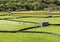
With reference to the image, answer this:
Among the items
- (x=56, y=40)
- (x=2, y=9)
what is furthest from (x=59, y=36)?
(x=2, y=9)

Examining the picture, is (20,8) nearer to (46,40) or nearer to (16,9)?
(16,9)

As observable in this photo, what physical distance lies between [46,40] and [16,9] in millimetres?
42100

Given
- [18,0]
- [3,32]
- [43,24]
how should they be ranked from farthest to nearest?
1. [18,0]
2. [43,24]
3. [3,32]

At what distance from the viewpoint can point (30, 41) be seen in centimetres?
1482

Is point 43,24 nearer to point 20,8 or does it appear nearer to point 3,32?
point 3,32

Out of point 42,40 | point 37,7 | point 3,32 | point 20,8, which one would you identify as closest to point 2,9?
point 20,8

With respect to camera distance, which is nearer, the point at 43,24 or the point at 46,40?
the point at 46,40

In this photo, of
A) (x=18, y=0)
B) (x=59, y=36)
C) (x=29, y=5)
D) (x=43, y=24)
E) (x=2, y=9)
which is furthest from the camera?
(x=18, y=0)

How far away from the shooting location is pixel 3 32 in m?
19.0

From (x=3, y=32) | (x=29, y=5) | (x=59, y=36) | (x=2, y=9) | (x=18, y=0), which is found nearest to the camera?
(x=59, y=36)

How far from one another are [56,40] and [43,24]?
8302 mm

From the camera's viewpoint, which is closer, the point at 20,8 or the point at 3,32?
the point at 3,32

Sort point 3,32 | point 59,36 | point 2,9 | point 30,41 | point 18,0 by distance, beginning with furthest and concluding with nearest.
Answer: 1. point 18,0
2. point 2,9
3. point 3,32
4. point 59,36
5. point 30,41

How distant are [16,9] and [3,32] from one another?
37958 mm
